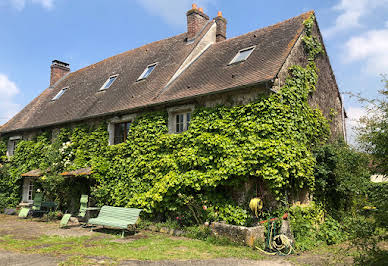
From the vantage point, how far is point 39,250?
7.53 meters

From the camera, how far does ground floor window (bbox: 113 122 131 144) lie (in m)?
12.8

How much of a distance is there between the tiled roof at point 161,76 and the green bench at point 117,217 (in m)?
3.81

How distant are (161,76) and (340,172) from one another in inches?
307

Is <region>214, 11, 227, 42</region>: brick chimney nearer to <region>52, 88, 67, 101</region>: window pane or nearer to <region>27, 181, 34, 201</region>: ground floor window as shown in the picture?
<region>52, 88, 67, 101</region>: window pane

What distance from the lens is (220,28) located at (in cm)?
1563

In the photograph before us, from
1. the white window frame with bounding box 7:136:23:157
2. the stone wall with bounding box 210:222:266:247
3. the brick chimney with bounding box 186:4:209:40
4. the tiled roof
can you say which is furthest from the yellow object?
the white window frame with bounding box 7:136:23:157

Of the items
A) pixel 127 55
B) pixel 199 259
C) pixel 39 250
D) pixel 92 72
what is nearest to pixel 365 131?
pixel 199 259

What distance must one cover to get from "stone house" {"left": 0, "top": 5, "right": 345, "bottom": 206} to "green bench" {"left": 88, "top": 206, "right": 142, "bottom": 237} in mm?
3079

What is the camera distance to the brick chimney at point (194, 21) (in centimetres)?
1504

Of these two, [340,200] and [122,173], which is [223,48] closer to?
[122,173]

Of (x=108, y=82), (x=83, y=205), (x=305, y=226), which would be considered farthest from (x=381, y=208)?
(x=108, y=82)

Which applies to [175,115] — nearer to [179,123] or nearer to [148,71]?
[179,123]

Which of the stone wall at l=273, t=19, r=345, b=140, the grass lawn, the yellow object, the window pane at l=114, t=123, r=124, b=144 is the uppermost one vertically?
the stone wall at l=273, t=19, r=345, b=140

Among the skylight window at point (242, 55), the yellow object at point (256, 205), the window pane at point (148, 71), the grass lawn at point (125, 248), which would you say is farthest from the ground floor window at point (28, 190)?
the yellow object at point (256, 205)
